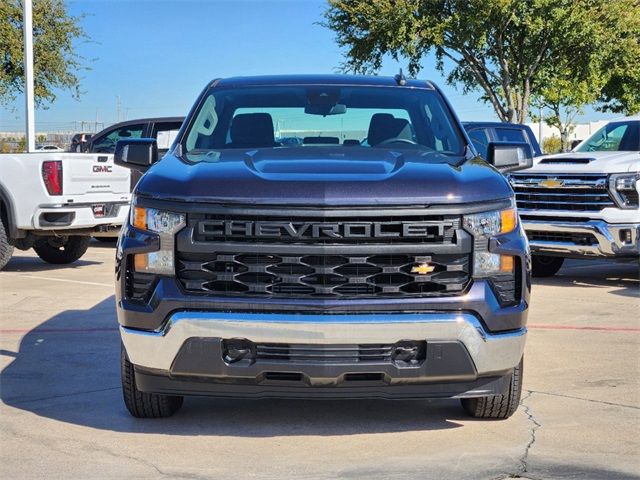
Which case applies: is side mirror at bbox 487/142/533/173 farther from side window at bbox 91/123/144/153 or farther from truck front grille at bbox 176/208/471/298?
side window at bbox 91/123/144/153

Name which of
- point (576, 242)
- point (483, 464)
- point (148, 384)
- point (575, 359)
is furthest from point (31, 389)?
point (576, 242)

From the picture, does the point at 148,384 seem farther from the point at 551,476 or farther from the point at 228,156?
the point at 551,476

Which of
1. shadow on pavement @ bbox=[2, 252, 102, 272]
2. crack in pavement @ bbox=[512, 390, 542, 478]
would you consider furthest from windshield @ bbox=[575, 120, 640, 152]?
crack in pavement @ bbox=[512, 390, 542, 478]

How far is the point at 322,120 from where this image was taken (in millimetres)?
6395

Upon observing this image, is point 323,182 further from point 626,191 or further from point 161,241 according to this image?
point 626,191

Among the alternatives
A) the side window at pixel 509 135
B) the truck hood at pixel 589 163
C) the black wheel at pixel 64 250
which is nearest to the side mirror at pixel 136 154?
the truck hood at pixel 589 163

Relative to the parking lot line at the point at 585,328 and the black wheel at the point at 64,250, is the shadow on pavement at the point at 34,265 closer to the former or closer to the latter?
the black wheel at the point at 64,250

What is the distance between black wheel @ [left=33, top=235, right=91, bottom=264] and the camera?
13.9m

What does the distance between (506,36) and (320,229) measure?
2930 cm

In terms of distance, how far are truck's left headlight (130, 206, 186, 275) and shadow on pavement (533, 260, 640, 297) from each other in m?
7.01

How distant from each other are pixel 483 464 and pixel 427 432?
588mm

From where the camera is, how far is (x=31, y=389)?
621 cm

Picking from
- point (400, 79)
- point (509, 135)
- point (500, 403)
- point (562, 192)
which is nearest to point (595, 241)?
point (562, 192)

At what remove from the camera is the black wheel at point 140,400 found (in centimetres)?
525
